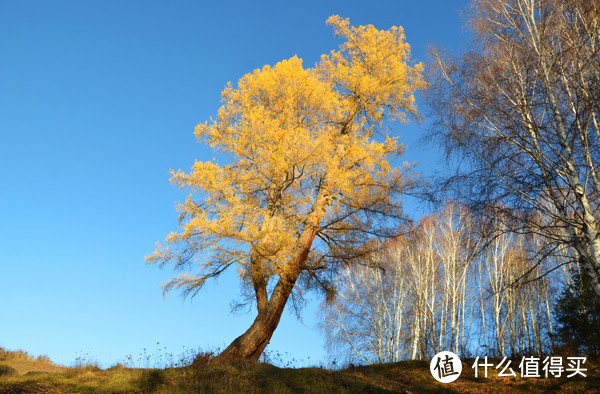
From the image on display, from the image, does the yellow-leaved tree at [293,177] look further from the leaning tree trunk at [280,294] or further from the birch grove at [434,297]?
the birch grove at [434,297]

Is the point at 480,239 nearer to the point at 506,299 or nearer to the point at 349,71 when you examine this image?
the point at 349,71

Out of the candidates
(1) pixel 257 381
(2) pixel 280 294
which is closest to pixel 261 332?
(2) pixel 280 294

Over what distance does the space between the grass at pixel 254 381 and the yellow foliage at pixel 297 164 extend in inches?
78.1

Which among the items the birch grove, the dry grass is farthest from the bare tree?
the birch grove

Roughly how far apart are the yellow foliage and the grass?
1983 millimetres

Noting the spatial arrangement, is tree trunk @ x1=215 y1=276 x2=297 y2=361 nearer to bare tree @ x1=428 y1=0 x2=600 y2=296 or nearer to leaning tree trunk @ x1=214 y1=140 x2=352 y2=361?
leaning tree trunk @ x1=214 y1=140 x2=352 y2=361

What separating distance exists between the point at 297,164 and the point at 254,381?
4.60 meters

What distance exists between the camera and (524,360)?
30.6ft

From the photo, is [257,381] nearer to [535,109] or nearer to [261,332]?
[261,332]

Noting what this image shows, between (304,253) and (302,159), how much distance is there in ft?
7.27

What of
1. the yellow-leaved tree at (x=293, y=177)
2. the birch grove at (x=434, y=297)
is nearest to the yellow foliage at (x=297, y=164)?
the yellow-leaved tree at (x=293, y=177)

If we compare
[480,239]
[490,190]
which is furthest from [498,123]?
[480,239]

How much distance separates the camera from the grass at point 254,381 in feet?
24.1

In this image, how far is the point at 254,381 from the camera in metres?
7.66
